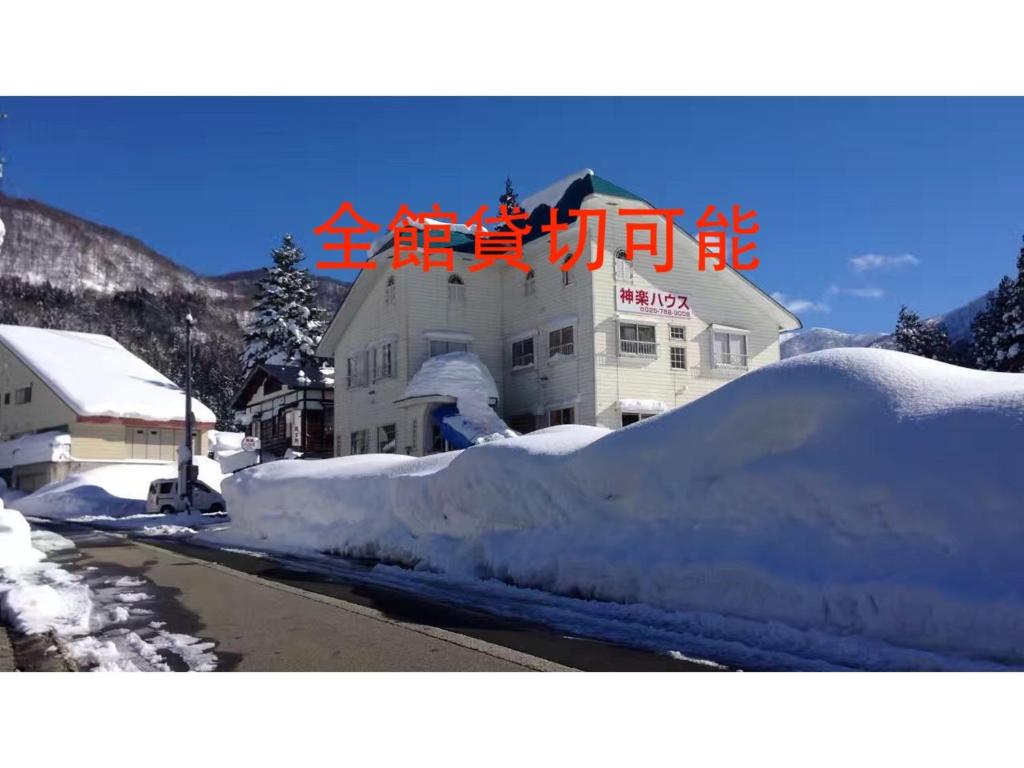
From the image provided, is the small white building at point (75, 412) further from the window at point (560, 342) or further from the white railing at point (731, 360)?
the white railing at point (731, 360)

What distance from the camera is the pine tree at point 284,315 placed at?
56031 mm

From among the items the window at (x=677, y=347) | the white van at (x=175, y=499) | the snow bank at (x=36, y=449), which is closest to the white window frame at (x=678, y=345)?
the window at (x=677, y=347)

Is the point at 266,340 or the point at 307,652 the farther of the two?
the point at 266,340

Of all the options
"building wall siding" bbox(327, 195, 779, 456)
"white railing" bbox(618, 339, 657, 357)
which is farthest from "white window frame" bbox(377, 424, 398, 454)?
"white railing" bbox(618, 339, 657, 357)

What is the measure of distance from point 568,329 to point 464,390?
4.40m

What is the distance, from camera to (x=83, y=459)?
153 feet

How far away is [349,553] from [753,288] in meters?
22.2

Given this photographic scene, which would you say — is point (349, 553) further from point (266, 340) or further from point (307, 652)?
point (266, 340)

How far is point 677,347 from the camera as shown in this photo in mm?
31188

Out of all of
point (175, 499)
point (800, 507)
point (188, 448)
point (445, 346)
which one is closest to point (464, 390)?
point (445, 346)

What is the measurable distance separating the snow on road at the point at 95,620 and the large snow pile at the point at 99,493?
88.2 ft

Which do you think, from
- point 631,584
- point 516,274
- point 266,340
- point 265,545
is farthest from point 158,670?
point 266,340

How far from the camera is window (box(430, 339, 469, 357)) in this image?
3259 centimetres

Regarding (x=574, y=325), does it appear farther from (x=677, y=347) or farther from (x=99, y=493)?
(x=99, y=493)
